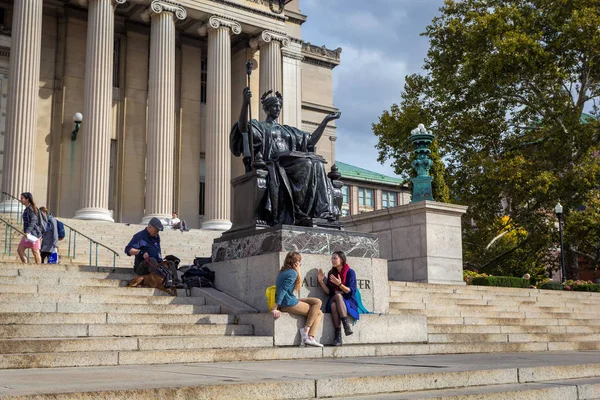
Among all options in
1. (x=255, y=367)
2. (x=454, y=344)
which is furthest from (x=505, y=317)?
(x=255, y=367)

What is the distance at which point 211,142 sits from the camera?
104 feet

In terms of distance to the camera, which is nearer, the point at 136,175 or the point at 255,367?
the point at 255,367

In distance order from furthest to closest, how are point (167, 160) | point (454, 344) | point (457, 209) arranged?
1. point (167, 160)
2. point (457, 209)
3. point (454, 344)

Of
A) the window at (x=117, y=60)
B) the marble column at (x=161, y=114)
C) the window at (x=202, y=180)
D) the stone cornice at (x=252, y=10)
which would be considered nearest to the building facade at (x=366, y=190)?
the window at (x=202, y=180)

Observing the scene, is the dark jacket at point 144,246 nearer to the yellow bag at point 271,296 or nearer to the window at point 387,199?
the yellow bag at point 271,296

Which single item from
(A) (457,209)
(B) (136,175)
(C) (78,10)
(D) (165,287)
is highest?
(C) (78,10)

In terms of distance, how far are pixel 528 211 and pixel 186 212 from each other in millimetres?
16803

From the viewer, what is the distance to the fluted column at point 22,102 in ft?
85.6

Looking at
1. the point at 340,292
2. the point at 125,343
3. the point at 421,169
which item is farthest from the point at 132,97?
the point at 125,343

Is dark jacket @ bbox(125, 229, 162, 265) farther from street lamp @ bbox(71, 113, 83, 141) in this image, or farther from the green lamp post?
street lamp @ bbox(71, 113, 83, 141)

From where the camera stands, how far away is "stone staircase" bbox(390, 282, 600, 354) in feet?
39.8

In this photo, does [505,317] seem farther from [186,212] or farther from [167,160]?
[186,212]

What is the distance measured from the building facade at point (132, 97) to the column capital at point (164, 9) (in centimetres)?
6

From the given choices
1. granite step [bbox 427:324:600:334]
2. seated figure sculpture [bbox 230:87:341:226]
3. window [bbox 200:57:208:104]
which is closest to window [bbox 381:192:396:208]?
window [bbox 200:57:208:104]
